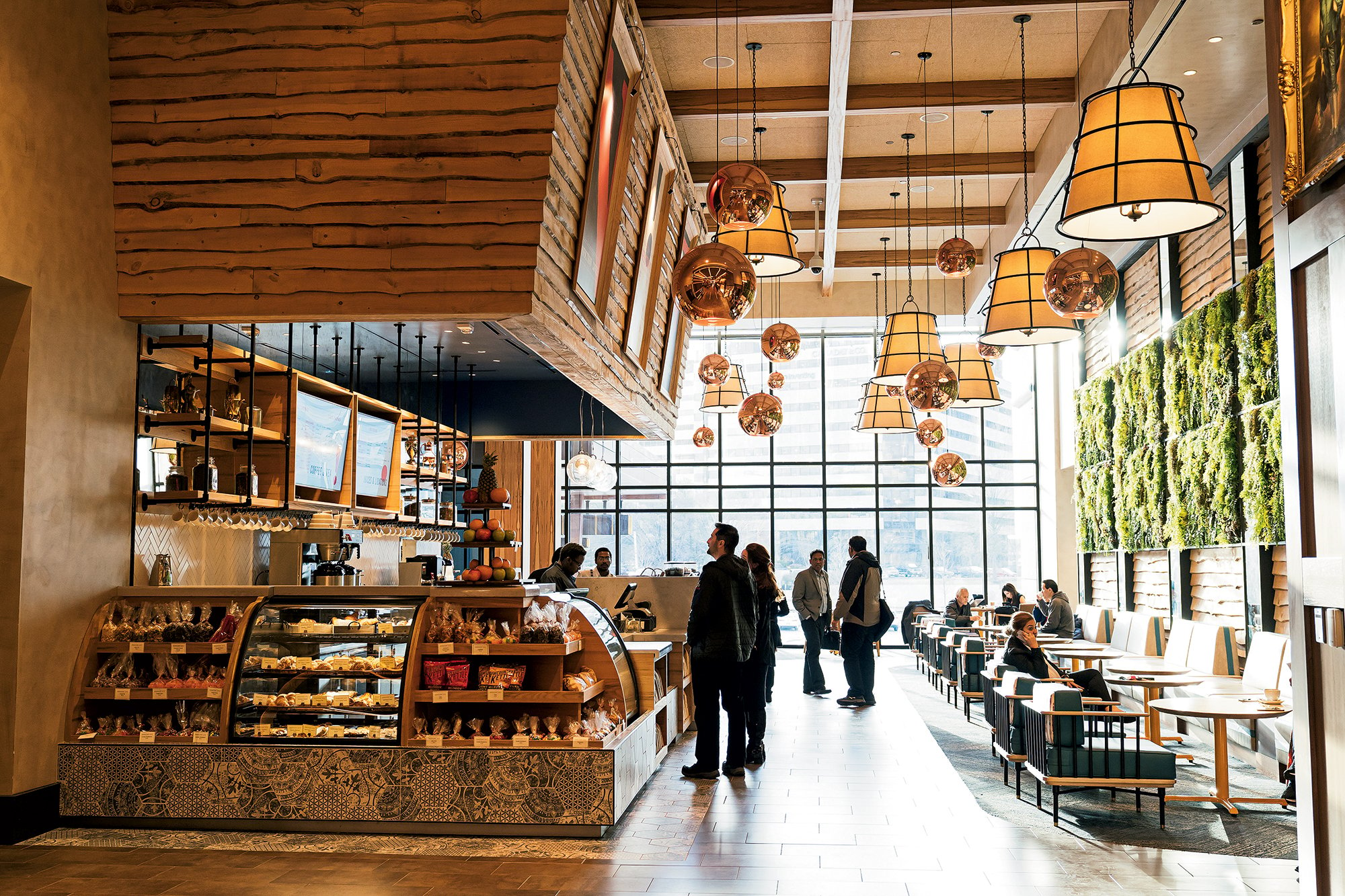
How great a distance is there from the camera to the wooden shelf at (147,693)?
617cm

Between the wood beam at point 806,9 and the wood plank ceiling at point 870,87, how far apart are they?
0.01 m

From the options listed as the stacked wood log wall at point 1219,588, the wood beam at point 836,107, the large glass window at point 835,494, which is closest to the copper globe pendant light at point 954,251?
the wood beam at point 836,107

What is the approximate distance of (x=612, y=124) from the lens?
7.12 m

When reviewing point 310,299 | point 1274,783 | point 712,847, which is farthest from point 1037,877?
point 310,299

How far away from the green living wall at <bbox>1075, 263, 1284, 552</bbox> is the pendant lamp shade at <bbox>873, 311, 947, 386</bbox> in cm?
269

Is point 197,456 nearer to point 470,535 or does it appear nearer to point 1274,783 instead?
point 470,535

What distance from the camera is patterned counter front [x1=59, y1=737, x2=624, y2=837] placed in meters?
5.89

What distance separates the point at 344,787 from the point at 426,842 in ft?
1.84

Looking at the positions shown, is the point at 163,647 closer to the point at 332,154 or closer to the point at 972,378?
the point at 332,154

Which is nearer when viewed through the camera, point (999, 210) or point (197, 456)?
point (197, 456)

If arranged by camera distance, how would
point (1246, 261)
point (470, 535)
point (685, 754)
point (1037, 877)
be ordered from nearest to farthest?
point (1037, 877) < point (470, 535) < point (685, 754) < point (1246, 261)

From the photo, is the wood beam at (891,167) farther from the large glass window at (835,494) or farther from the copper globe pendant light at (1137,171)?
the large glass window at (835,494)

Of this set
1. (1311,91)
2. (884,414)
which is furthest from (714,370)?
(1311,91)

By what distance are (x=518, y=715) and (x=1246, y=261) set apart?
7680mm
